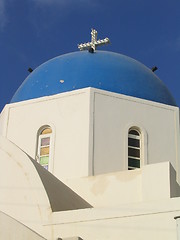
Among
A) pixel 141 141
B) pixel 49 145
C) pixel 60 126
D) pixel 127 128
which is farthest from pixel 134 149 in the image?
pixel 49 145

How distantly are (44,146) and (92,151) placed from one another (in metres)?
1.50

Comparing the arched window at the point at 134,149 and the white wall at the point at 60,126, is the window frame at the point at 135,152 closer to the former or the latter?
the arched window at the point at 134,149

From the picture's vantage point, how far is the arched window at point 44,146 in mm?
14430

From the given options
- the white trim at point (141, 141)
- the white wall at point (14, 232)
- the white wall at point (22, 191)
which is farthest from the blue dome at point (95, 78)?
the white wall at point (14, 232)

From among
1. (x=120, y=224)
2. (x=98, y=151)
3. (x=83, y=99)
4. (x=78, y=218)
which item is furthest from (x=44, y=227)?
(x=83, y=99)

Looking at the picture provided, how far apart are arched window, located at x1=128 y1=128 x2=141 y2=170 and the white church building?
1.0 inches

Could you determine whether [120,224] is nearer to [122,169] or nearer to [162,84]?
[122,169]

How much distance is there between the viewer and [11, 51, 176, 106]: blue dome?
15.2m

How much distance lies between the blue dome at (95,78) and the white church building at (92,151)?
0.03 metres

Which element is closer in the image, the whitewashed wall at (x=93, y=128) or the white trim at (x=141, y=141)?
the whitewashed wall at (x=93, y=128)

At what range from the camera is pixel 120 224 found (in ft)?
33.7

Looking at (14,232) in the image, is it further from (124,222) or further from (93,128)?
(93,128)

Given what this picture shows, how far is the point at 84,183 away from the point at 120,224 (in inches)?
116

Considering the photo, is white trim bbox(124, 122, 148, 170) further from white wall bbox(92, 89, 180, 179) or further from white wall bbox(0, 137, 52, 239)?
white wall bbox(0, 137, 52, 239)
